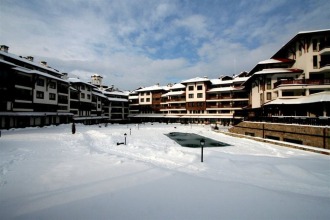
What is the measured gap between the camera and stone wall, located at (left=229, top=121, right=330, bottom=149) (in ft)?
54.2

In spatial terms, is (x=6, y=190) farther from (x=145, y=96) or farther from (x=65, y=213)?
(x=145, y=96)

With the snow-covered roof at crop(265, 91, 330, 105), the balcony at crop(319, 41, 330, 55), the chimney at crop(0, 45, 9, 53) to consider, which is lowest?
the snow-covered roof at crop(265, 91, 330, 105)

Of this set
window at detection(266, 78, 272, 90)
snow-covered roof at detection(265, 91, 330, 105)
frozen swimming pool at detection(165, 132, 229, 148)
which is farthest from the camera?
window at detection(266, 78, 272, 90)

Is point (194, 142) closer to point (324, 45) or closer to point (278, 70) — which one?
point (278, 70)

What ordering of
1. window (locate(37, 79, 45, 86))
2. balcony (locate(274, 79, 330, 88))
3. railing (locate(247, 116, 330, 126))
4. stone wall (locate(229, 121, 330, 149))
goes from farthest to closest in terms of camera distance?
1. window (locate(37, 79, 45, 86))
2. balcony (locate(274, 79, 330, 88))
3. railing (locate(247, 116, 330, 126))
4. stone wall (locate(229, 121, 330, 149))

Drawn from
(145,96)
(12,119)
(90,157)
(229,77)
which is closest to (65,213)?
(90,157)

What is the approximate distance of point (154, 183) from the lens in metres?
7.24

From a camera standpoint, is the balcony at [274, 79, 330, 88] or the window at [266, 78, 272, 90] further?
the window at [266, 78, 272, 90]

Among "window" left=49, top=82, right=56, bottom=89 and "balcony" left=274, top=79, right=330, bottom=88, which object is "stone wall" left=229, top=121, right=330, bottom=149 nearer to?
"balcony" left=274, top=79, right=330, bottom=88

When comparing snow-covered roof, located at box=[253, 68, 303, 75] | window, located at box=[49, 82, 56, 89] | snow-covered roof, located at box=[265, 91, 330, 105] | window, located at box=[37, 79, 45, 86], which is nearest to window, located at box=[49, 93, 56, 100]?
window, located at box=[49, 82, 56, 89]

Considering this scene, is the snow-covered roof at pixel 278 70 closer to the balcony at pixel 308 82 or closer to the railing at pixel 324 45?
the balcony at pixel 308 82

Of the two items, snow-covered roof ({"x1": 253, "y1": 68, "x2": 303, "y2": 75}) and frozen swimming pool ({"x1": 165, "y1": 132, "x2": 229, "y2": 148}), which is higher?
snow-covered roof ({"x1": 253, "y1": 68, "x2": 303, "y2": 75})

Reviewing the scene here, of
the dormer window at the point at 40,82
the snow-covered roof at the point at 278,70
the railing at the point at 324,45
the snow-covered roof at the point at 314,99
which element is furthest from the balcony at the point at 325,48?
the dormer window at the point at 40,82

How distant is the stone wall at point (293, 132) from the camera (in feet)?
54.2
